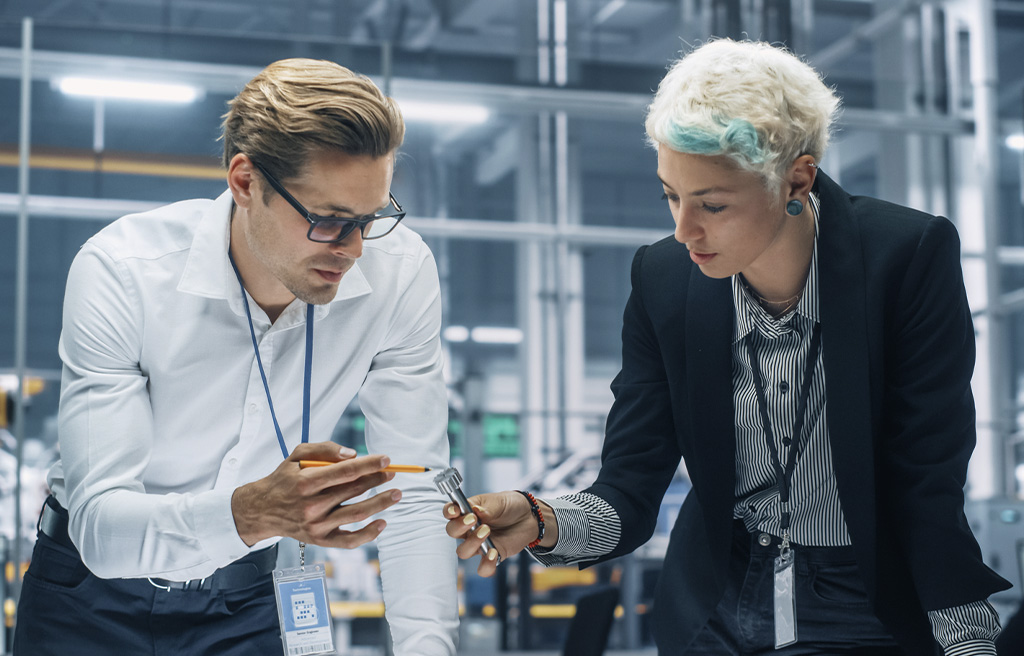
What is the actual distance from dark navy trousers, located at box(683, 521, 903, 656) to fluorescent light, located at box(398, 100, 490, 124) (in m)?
5.86

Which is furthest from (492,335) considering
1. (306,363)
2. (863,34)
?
(306,363)

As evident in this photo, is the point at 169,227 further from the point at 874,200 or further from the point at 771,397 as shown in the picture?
the point at 874,200

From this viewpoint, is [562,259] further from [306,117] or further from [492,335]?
[306,117]

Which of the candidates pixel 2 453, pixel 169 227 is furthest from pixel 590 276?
pixel 169 227

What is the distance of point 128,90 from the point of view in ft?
19.4

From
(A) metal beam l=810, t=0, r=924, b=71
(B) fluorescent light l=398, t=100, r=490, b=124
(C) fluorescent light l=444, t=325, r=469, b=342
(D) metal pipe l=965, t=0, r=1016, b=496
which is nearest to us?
(B) fluorescent light l=398, t=100, r=490, b=124

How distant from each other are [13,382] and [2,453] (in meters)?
1.71

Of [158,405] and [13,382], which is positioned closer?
[158,405]

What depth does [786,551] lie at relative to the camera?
60.1 inches

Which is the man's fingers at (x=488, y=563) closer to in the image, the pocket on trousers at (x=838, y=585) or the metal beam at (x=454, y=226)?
the pocket on trousers at (x=838, y=585)

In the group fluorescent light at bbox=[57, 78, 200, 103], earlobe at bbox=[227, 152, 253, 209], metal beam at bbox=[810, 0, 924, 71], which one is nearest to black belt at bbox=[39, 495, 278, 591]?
earlobe at bbox=[227, 152, 253, 209]

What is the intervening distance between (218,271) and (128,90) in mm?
4635

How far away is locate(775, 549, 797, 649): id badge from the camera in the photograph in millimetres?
1479

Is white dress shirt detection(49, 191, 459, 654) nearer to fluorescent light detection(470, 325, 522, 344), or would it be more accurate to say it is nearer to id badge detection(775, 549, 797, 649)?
id badge detection(775, 549, 797, 649)
